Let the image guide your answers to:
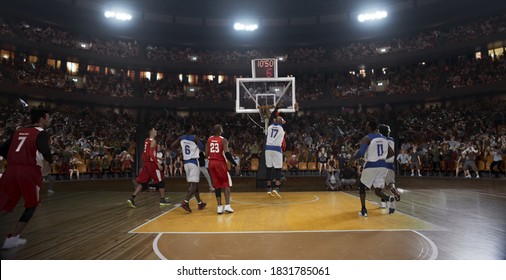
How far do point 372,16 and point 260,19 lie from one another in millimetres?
11569

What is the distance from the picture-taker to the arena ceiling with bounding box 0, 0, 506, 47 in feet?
92.7

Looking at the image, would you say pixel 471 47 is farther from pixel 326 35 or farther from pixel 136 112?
pixel 136 112

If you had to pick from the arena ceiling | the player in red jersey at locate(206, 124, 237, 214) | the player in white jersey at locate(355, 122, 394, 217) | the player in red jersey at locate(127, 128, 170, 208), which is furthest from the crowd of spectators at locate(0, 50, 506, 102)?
the player in red jersey at locate(206, 124, 237, 214)

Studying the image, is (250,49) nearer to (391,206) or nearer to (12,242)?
(391,206)

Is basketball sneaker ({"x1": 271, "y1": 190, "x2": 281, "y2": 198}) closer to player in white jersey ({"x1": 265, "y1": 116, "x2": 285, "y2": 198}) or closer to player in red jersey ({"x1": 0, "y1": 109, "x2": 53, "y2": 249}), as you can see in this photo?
player in white jersey ({"x1": 265, "y1": 116, "x2": 285, "y2": 198})

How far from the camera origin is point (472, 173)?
1778 centimetres

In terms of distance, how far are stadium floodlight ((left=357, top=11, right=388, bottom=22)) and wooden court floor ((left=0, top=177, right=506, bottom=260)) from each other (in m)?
27.5

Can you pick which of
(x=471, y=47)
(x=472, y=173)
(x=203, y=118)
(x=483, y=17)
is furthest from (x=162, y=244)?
(x=483, y=17)

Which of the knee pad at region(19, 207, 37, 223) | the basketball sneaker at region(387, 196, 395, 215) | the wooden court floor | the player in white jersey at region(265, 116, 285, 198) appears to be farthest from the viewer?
the player in white jersey at region(265, 116, 285, 198)

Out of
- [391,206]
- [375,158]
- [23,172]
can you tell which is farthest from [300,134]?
[23,172]

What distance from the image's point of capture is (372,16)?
31.1 m

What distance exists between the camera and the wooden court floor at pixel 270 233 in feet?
12.7

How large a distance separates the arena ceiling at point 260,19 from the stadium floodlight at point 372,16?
51 cm

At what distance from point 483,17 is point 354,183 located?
2538cm
